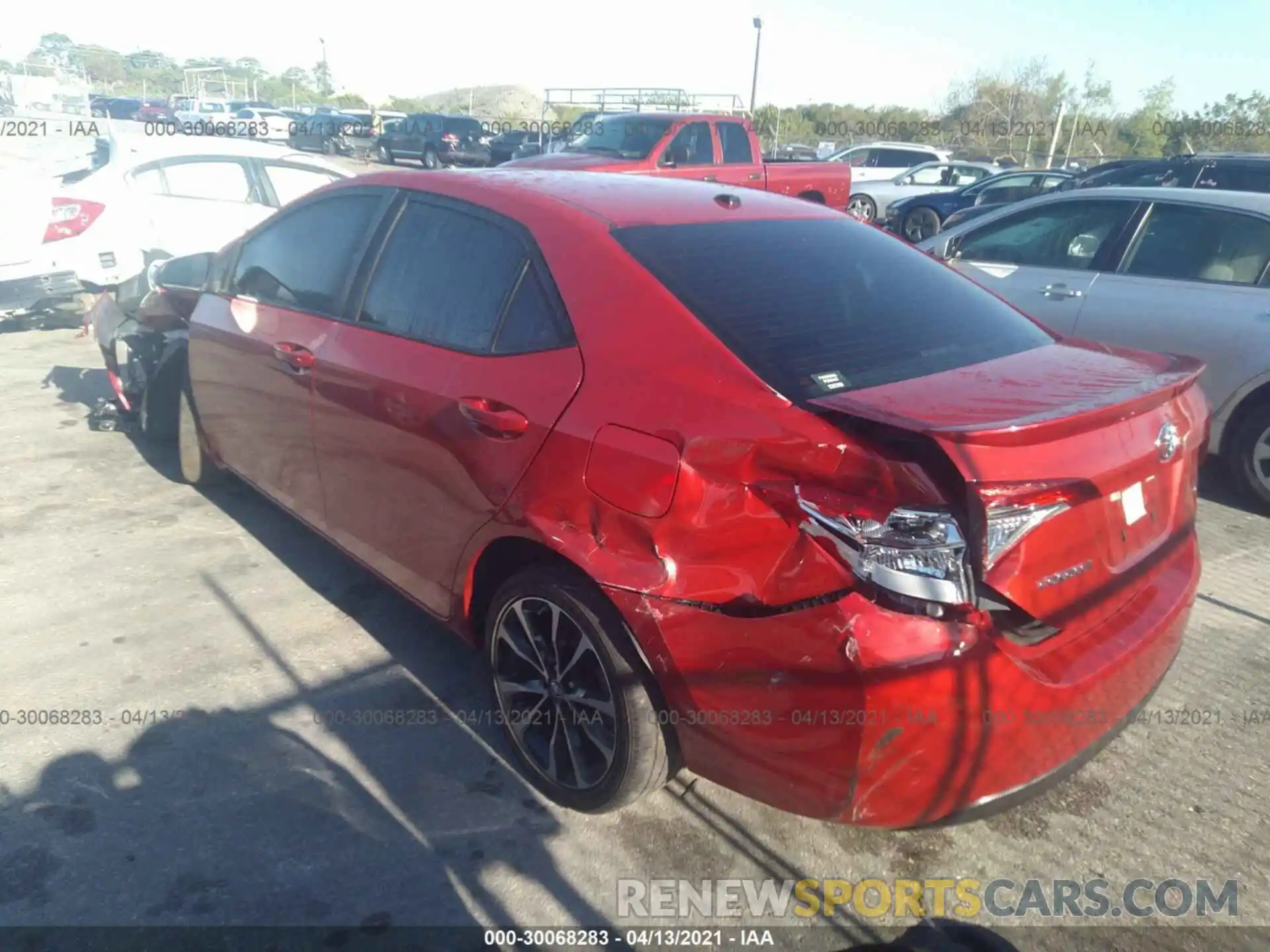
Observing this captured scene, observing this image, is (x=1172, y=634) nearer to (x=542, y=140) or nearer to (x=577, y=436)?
(x=577, y=436)

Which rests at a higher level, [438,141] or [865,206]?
[438,141]

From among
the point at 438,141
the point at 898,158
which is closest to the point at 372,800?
the point at 898,158

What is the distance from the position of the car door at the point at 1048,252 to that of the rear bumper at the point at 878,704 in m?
3.67

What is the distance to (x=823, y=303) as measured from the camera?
282 centimetres

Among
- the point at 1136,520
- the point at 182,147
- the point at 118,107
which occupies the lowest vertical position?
the point at 1136,520

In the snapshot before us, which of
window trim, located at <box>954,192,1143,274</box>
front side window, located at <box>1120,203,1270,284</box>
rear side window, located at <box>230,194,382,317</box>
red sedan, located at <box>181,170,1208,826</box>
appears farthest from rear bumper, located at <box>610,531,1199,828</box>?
window trim, located at <box>954,192,1143,274</box>

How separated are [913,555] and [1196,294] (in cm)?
428

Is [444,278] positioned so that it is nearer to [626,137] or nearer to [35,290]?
[35,290]

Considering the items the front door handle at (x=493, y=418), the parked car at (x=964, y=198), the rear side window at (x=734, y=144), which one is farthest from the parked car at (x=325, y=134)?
the front door handle at (x=493, y=418)

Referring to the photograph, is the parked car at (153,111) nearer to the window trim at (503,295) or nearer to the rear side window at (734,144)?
the rear side window at (734,144)

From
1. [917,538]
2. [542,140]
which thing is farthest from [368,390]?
[542,140]

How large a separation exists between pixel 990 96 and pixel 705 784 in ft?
177

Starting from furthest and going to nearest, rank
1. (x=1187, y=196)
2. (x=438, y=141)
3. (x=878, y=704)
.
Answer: (x=438, y=141)
(x=1187, y=196)
(x=878, y=704)

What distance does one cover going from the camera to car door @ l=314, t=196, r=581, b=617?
2.77 metres
